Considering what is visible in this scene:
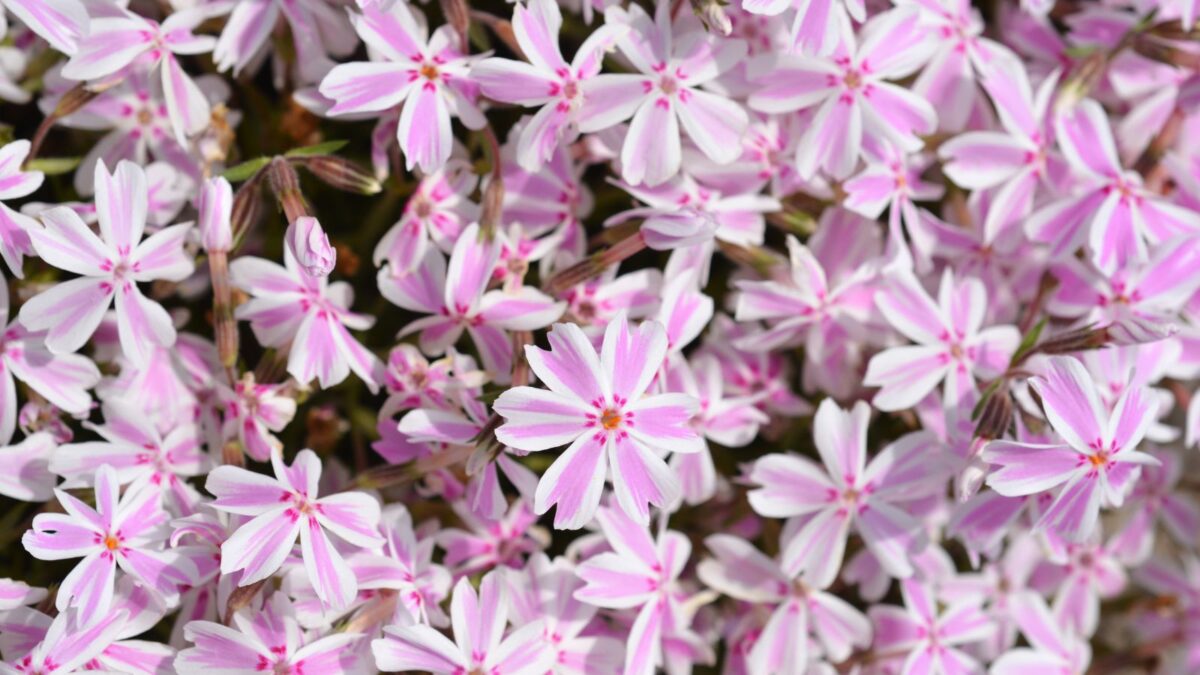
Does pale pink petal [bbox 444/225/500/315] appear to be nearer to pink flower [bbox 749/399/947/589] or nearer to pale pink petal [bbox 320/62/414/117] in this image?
pale pink petal [bbox 320/62/414/117]

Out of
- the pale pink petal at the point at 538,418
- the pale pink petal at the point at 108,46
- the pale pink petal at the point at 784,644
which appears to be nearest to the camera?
the pale pink petal at the point at 538,418

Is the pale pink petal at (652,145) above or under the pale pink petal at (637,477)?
above

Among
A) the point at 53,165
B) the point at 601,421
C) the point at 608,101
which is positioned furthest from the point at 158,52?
the point at 601,421

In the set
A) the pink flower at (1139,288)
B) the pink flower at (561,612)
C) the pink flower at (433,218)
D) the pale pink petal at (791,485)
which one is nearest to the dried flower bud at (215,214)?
the pink flower at (433,218)

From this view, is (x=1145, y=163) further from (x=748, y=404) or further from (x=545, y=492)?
(x=545, y=492)

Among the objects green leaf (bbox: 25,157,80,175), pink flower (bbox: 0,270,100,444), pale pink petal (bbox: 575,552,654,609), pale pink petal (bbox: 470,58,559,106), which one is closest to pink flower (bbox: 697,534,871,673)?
A: pale pink petal (bbox: 575,552,654,609)

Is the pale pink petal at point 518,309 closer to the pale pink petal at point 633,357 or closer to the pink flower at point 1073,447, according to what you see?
the pale pink petal at point 633,357
